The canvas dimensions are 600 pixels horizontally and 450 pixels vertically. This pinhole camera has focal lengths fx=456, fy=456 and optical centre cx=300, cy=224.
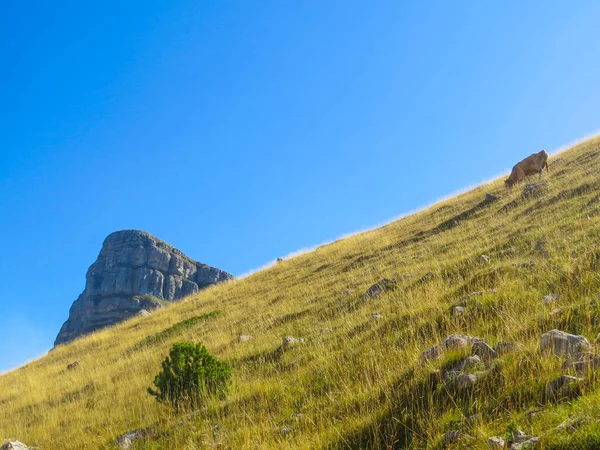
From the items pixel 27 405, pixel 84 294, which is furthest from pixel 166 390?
pixel 84 294

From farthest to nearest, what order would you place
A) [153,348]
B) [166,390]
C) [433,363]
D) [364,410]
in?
[153,348], [166,390], [433,363], [364,410]

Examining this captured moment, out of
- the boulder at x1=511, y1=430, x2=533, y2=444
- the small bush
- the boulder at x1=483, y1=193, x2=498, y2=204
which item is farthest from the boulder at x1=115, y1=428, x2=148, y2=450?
the boulder at x1=483, y1=193, x2=498, y2=204

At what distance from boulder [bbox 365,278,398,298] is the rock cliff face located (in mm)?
110886

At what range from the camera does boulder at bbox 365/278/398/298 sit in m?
10.2

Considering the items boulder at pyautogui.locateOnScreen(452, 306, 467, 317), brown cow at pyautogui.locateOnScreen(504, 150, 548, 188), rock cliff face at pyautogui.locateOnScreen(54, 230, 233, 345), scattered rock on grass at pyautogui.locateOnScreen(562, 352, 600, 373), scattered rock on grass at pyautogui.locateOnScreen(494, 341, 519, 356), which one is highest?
rock cliff face at pyautogui.locateOnScreen(54, 230, 233, 345)

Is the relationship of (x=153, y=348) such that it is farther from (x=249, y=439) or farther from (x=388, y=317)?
(x=249, y=439)

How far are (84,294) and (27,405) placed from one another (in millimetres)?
129268

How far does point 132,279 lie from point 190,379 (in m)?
127

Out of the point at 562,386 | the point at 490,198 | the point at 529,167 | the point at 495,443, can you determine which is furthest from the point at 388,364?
the point at 529,167

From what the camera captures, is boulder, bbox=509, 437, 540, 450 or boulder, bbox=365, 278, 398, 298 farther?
boulder, bbox=365, 278, 398, 298

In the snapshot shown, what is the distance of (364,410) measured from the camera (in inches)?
182

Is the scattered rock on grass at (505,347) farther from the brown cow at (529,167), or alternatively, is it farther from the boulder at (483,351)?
the brown cow at (529,167)

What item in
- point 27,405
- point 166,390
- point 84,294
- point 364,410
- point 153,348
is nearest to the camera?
point 364,410

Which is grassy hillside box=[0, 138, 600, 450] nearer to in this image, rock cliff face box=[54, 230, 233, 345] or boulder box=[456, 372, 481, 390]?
boulder box=[456, 372, 481, 390]
